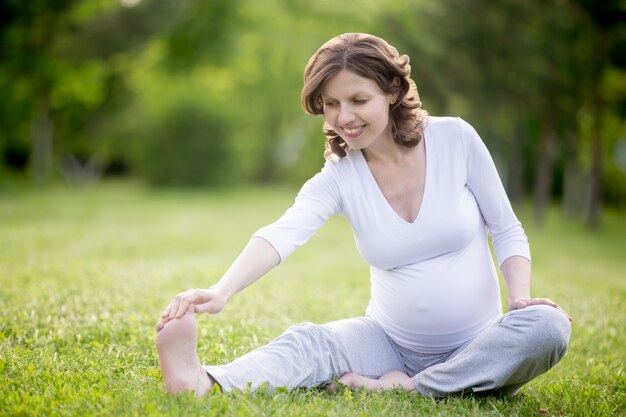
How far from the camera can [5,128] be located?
32.6 meters

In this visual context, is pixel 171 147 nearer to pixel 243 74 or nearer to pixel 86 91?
pixel 86 91

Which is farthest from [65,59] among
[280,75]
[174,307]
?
[174,307]

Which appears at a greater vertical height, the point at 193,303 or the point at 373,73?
the point at 373,73

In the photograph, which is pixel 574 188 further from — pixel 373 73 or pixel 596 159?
pixel 373 73

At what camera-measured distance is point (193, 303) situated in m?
3.16

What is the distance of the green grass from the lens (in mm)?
3379

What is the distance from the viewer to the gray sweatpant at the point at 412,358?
10.8ft

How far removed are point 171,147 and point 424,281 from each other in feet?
81.9

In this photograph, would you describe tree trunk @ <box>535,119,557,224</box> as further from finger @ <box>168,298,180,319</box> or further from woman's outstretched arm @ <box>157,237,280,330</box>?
finger @ <box>168,298,180,319</box>

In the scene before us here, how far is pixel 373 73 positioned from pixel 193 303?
154cm

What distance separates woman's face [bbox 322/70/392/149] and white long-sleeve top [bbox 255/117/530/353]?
0.85ft

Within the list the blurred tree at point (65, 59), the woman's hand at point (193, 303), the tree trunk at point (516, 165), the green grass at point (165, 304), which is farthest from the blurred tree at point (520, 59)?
the woman's hand at point (193, 303)

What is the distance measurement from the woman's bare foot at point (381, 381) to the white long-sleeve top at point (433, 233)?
21 cm

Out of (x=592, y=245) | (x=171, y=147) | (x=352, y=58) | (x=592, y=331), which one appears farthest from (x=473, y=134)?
(x=171, y=147)
